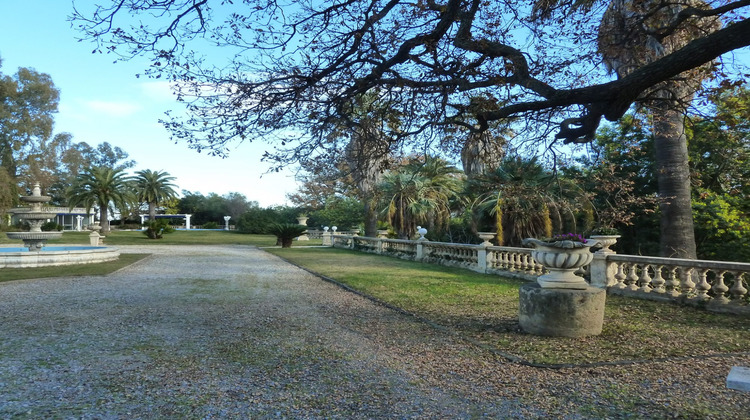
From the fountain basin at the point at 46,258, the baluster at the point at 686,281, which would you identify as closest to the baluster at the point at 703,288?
the baluster at the point at 686,281

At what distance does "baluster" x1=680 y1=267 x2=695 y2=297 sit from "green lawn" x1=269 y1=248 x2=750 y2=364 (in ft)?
1.51

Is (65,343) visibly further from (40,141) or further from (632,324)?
(40,141)

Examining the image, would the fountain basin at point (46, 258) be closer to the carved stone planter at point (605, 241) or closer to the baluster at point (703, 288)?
the carved stone planter at point (605, 241)

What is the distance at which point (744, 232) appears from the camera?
1276 cm

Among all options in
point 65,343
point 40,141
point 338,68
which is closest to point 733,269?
point 338,68

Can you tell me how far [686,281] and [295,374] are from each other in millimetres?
7377

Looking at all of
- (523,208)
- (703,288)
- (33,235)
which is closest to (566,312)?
(703,288)

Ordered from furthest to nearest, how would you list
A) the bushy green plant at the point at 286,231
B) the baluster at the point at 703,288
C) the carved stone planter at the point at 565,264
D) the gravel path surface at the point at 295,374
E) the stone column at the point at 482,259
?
the bushy green plant at the point at 286,231
the stone column at the point at 482,259
the baluster at the point at 703,288
the carved stone planter at the point at 565,264
the gravel path surface at the point at 295,374

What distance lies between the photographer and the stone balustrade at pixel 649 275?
305 inches

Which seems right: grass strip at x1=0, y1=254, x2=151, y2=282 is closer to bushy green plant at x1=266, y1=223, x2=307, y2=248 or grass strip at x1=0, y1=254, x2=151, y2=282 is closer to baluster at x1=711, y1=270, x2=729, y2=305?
baluster at x1=711, y1=270, x2=729, y2=305

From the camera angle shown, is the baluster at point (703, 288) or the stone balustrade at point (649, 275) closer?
the stone balustrade at point (649, 275)

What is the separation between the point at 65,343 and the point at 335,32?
5624mm

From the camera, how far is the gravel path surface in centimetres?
364

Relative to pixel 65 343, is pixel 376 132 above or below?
above
